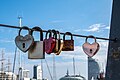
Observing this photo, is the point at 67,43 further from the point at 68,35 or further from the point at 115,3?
the point at 115,3

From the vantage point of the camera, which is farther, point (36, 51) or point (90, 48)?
point (90, 48)

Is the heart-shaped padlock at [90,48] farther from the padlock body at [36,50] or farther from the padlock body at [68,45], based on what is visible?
the padlock body at [36,50]

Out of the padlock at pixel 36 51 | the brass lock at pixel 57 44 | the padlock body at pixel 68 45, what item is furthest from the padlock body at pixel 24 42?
the padlock body at pixel 68 45

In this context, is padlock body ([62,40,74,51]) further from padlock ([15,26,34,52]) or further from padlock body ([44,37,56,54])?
padlock ([15,26,34,52])

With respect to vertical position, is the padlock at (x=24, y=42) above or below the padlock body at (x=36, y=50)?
above

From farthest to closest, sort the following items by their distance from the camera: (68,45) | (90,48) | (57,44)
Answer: (90,48) < (68,45) < (57,44)

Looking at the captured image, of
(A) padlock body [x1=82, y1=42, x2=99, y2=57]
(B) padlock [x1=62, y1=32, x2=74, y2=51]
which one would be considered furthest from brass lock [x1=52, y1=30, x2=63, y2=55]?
(A) padlock body [x1=82, y1=42, x2=99, y2=57]

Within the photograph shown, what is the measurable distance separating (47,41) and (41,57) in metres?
0.24

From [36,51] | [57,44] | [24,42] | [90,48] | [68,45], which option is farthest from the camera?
[90,48]

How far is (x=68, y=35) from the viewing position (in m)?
3.69

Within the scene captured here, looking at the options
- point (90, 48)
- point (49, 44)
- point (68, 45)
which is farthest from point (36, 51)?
point (90, 48)

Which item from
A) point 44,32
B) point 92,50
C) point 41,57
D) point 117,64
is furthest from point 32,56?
point 117,64

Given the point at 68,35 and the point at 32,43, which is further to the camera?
the point at 68,35

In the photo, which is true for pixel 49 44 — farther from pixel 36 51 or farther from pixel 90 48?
pixel 90 48
